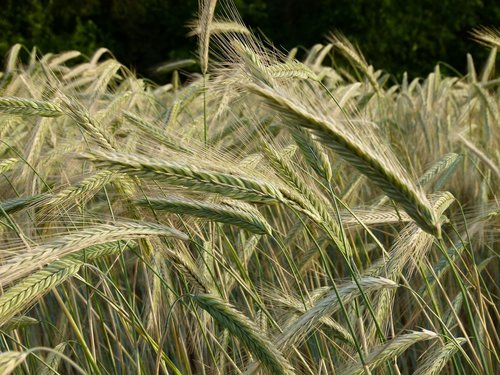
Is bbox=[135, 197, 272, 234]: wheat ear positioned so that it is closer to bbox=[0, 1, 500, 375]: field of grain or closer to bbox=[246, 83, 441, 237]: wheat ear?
bbox=[0, 1, 500, 375]: field of grain

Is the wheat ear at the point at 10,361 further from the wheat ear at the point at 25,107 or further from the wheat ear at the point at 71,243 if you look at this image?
the wheat ear at the point at 25,107

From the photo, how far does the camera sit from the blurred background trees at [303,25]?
507 inches

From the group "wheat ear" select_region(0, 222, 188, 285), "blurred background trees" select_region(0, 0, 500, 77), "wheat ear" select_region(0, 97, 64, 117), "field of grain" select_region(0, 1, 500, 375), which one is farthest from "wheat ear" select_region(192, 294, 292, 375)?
"blurred background trees" select_region(0, 0, 500, 77)

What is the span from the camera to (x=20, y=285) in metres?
1.80

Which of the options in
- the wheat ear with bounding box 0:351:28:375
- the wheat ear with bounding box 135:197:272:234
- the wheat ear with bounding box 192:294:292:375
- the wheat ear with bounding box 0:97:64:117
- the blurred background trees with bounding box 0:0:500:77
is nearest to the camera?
the wheat ear with bounding box 0:351:28:375

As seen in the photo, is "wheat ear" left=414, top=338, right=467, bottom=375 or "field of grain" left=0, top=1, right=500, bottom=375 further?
"wheat ear" left=414, top=338, right=467, bottom=375

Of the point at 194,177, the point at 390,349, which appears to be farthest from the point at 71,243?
the point at 390,349

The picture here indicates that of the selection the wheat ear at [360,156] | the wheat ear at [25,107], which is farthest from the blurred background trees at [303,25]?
the wheat ear at [360,156]

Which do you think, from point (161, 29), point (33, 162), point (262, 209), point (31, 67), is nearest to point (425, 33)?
point (161, 29)

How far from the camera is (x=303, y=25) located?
44.3 ft

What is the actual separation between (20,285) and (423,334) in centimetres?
89

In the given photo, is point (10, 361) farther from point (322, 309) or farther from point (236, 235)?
point (236, 235)

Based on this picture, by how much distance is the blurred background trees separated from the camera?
42.2 ft

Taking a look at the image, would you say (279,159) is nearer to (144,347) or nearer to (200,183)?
(200,183)
